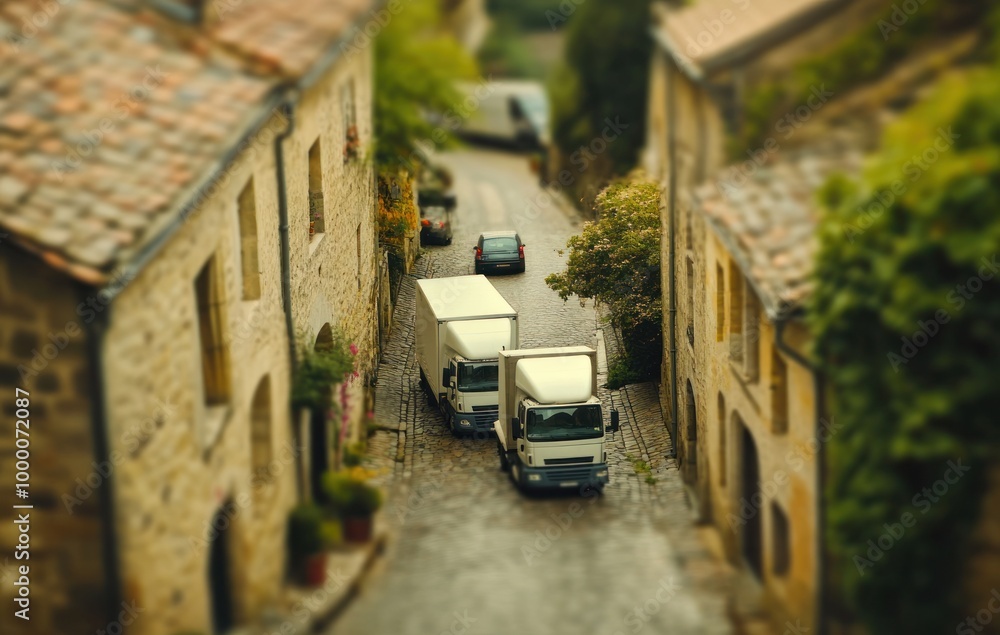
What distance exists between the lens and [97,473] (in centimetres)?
1048

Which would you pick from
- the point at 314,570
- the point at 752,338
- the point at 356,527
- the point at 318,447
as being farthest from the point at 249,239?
the point at 752,338

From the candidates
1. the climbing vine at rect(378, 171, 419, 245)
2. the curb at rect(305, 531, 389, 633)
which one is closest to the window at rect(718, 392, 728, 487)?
the curb at rect(305, 531, 389, 633)

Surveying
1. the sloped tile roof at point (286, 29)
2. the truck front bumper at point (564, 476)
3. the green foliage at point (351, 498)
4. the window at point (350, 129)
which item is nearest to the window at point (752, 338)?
the green foliage at point (351, 498)

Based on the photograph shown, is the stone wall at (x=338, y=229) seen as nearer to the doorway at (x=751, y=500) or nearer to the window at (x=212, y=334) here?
the window at (x=212, y=334)

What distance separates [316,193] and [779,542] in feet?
29.9

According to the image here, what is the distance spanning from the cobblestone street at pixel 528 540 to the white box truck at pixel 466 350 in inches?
20.5

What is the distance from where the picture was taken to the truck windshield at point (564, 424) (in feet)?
66.9

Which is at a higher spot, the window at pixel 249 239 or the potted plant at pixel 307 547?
the window at pixel 249 239

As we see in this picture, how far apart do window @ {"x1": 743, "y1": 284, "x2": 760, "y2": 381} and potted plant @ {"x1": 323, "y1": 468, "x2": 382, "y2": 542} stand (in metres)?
4.91

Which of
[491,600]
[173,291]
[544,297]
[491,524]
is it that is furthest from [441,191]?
[173,291]

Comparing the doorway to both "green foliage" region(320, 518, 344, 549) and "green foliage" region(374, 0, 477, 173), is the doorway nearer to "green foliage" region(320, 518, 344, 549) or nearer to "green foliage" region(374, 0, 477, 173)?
"green foliage" region(320, 518, 344, 549)

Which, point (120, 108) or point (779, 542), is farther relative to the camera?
point (779, 542)

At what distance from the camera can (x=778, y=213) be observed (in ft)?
41.3

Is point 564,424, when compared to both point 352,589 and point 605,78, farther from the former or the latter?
point 605,78
